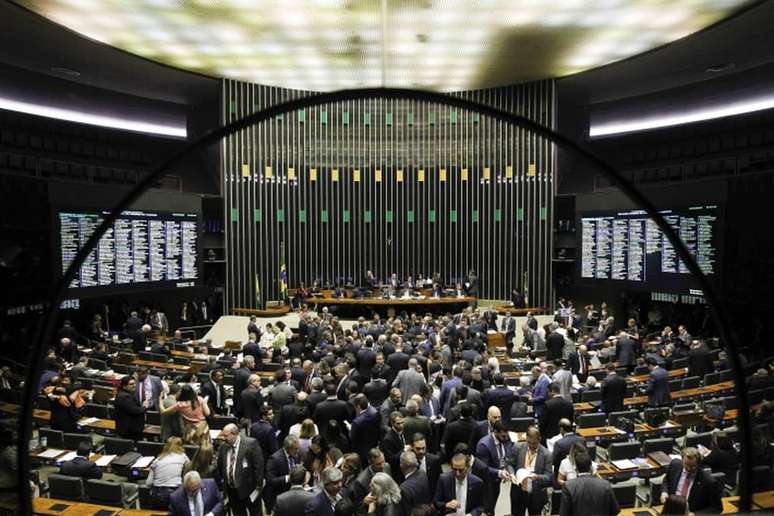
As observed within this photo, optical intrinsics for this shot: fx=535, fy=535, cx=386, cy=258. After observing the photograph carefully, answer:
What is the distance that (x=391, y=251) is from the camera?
2223cm

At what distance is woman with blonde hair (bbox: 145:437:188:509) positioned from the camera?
4.69 meters

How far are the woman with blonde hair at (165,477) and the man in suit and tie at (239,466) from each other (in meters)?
0.36

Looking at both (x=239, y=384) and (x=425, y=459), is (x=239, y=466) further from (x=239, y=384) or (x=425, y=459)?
(x=239, y=384)

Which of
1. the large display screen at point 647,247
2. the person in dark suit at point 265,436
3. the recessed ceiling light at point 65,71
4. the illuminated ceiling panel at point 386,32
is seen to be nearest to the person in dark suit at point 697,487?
the person in dark suit at point 265,436

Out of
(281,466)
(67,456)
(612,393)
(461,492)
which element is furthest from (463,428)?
(67,456)

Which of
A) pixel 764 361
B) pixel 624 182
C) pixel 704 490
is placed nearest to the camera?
pixel 624 182

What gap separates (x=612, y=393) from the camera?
7332 millimetres

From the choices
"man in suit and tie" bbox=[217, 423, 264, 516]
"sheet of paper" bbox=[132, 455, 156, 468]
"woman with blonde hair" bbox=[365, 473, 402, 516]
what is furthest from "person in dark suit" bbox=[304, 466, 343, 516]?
"sheet of paper" bbox=[132, 455, 156, 468]

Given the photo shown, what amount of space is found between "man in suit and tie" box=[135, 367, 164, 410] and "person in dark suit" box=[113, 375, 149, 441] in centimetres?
73

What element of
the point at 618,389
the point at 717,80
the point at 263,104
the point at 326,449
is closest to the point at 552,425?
the point at 618,389

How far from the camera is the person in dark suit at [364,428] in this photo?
18.3 ft

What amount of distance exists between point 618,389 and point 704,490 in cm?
305

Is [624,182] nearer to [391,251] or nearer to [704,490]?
[704,490]

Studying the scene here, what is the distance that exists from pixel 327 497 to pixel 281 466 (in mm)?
1098
